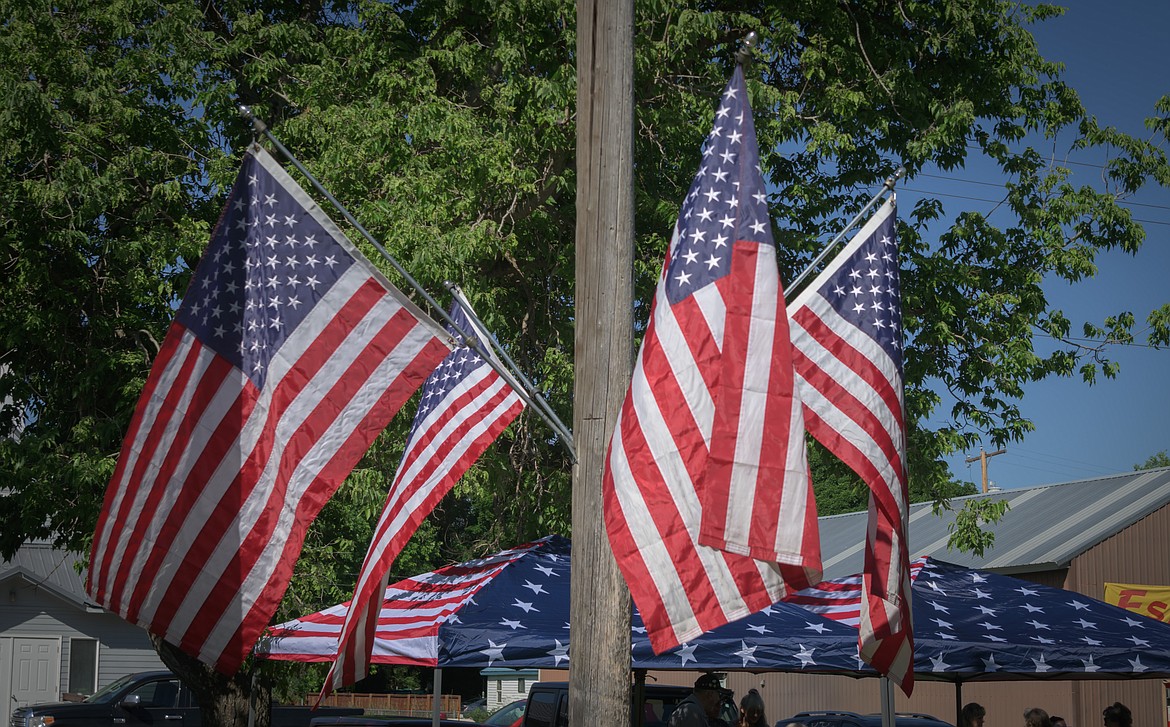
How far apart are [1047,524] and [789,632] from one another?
2093 centimetres

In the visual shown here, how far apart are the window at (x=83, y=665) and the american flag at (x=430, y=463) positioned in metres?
26.2

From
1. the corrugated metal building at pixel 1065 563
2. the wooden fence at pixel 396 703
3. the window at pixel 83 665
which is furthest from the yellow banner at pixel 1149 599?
the window at pixel 83 665

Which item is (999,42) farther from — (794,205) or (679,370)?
(679,370)

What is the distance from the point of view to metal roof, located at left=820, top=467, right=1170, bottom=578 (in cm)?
2536

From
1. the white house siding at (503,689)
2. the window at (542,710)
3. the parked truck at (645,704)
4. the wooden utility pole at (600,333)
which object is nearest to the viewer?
the wooden utility pole at (600,333)

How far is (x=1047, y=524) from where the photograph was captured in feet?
91.7

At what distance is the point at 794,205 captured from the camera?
634 inches

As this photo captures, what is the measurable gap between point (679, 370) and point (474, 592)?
4.27 m

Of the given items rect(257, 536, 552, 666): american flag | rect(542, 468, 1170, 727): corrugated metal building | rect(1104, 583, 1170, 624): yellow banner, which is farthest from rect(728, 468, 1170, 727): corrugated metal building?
rect(257, 536, 552, 666): american flag

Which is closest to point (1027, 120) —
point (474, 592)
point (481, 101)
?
point (481, 101)

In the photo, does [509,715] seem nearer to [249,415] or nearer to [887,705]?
[887,705]

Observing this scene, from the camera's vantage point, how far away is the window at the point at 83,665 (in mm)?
31000

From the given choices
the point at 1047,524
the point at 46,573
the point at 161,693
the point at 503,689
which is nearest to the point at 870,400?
the point at 161,693

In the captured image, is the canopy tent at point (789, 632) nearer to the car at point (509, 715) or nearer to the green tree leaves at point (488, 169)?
the green tree leaves at point (488, 169)
